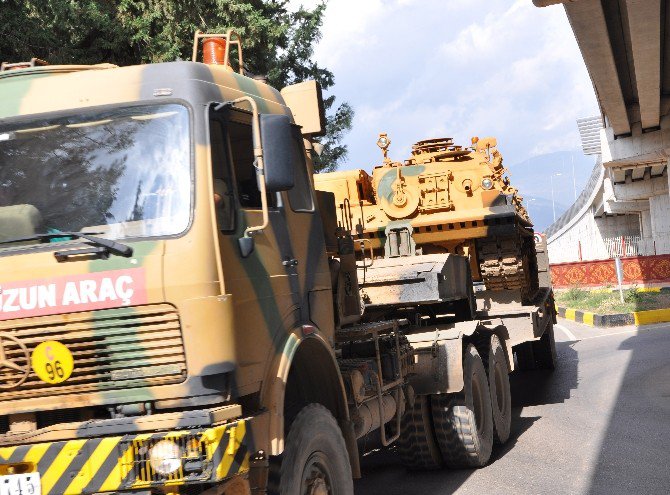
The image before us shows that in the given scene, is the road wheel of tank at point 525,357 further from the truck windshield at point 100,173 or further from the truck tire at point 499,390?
the truck windshield at point 100,173

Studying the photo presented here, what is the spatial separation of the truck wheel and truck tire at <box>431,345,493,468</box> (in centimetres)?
253

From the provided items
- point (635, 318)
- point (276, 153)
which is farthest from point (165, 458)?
point (635, 318)

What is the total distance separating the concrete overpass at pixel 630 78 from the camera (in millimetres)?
13391

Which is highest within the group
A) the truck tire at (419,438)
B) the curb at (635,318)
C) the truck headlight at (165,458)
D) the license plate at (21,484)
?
the truck headlight at (165,458)

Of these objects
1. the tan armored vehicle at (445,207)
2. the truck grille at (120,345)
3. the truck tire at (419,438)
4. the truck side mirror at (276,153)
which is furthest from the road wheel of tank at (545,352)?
the truck grille at (120,345)

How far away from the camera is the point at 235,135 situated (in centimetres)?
499

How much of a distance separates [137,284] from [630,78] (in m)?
16.7

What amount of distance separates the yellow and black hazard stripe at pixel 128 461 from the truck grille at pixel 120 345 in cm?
27

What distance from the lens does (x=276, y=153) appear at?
478cm

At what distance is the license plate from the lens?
4.38 metres

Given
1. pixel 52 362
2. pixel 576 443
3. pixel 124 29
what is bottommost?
pixel 576 443

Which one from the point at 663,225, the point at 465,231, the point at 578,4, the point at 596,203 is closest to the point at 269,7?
the point at 578,4

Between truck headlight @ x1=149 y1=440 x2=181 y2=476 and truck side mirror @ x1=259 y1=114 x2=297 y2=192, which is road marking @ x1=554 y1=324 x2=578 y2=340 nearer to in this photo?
truck side mirror @ x1=259 y1=114 x2=297 y2=192

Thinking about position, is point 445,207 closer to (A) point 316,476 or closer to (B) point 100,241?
(A) point 316,476
